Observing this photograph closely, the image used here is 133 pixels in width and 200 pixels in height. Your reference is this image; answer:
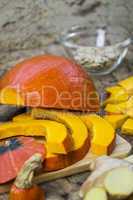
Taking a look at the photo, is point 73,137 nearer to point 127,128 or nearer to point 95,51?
point 127,128

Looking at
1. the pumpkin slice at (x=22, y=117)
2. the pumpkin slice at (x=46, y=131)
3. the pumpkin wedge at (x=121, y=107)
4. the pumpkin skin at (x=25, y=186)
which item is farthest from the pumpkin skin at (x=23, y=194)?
the pumpkin wedge at (x=121, y=107)

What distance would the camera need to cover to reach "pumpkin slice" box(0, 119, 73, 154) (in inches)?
39.3

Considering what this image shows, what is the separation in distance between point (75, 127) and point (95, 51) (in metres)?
0.40

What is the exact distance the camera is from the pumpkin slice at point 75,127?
1.04m

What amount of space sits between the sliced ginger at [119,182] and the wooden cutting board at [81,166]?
0.10 meters

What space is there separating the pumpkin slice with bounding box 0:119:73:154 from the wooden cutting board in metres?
0.04

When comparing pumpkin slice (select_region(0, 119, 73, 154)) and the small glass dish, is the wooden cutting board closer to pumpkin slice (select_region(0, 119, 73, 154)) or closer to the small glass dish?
pumpkin slice (select_region(0, 119, 73, 154))

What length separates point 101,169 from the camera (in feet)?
3.23

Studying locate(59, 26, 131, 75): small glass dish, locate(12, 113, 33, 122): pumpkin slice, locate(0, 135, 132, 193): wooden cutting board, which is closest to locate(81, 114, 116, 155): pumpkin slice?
locate(0, 135, 132, 193): wooden cutting board

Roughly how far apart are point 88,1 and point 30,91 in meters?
0.59

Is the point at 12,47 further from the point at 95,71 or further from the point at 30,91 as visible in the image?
the point at 30,91

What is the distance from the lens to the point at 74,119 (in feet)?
3.66

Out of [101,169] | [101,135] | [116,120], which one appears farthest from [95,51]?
[101,169]

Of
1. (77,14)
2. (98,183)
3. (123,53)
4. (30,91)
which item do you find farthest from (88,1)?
(98,183)
